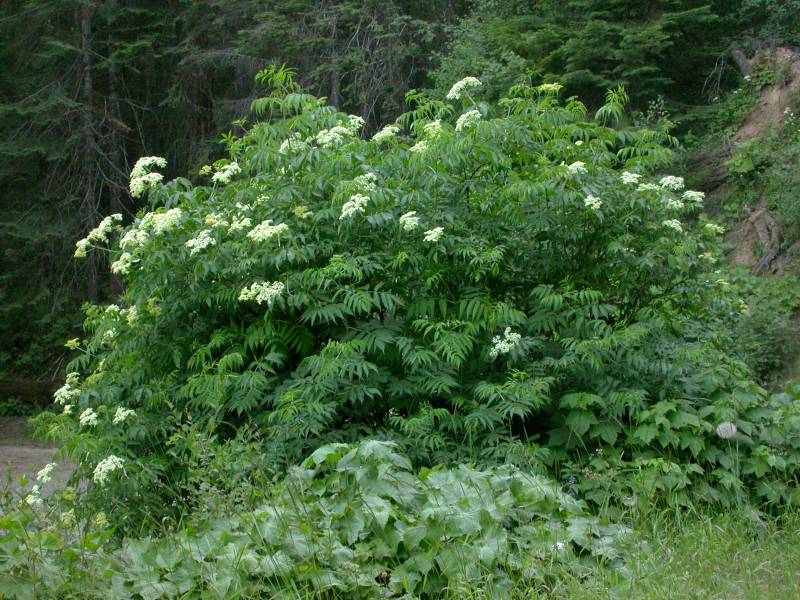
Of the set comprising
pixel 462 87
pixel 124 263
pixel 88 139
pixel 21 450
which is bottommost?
pixel 21 450

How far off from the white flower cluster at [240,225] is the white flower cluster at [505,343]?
1711 millimetres

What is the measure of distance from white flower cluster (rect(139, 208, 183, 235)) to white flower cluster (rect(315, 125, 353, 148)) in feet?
3.51

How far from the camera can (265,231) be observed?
527 centimetres

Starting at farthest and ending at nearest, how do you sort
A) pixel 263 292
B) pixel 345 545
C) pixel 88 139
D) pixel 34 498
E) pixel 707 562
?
pixel 88 139
pixel 263 292
pixel 34 498
pixel 707 562
pixel 345 545

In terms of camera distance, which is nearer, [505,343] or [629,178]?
[505,343]

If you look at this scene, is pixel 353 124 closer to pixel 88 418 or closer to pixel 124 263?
pixel 124 263

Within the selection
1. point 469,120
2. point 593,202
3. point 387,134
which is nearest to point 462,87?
point 469,120

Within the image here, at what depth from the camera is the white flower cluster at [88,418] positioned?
532 cm

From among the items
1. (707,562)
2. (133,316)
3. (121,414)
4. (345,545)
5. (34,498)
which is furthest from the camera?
(133,316)

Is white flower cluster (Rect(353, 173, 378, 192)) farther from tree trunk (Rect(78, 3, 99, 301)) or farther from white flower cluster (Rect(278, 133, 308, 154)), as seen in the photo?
tree trunk (Rect(78, 3, 99, 301))

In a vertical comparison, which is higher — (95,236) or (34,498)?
(95,236)

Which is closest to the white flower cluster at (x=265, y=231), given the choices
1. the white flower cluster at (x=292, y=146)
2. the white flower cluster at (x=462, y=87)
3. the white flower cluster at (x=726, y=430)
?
the white flower cluster at (x=292, y=146)

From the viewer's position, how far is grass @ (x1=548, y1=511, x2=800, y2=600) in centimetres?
335

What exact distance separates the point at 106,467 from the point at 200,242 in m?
1.43
